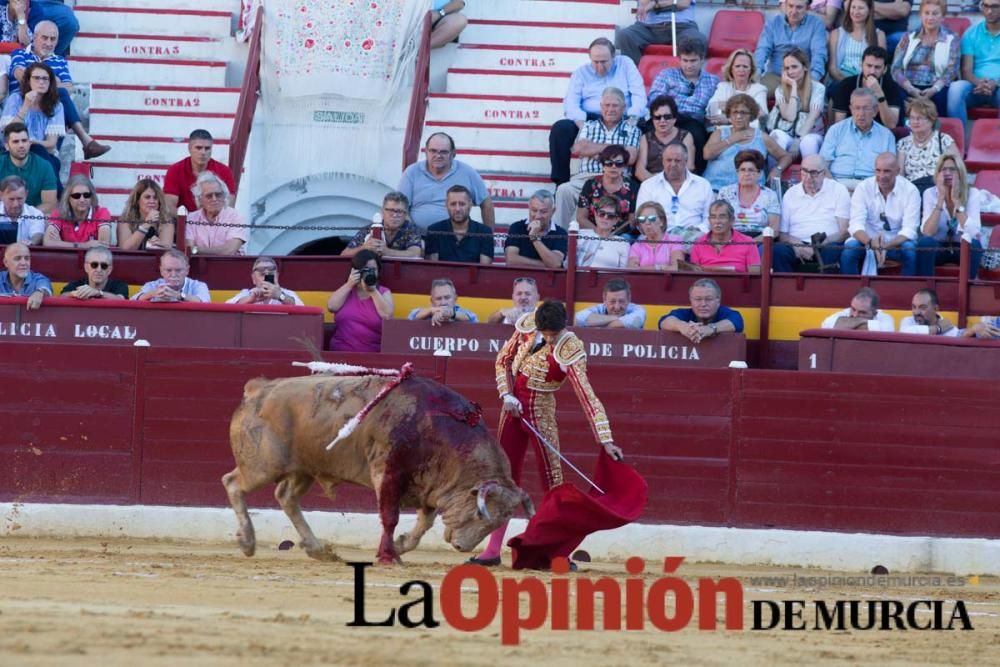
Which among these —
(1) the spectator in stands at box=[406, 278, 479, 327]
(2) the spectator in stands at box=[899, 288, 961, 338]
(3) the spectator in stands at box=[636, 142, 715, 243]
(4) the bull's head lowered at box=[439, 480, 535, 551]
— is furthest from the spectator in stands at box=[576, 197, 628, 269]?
(4) the bull's head lowered at box=[439, 480, 535, 551]

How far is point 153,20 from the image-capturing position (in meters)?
14.1

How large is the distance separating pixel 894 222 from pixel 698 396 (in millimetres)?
1795

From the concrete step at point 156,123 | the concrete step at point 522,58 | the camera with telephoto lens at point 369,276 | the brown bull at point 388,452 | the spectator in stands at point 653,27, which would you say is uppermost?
the spectator in stands at point 653,27

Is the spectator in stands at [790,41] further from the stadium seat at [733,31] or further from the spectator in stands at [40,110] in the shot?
the spectator in stands at [40,110]

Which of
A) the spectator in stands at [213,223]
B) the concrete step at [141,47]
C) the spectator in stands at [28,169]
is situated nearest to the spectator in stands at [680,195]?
the spectator in stands at [213,223]

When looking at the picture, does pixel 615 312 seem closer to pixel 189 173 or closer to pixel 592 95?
pixel 592 95

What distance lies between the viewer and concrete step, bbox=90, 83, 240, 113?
45.0 ft

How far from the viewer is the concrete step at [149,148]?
44.1ft

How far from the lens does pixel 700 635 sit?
6891 millimetres

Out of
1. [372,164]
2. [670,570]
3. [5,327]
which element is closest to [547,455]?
[670,570]

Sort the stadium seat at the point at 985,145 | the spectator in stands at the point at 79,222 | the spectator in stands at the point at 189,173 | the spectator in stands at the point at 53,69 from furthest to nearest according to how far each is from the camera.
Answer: the stadium seat at the point at 985,145, the spectator in stands at the point at 53,69, the spectator in stands at the point at 189,173, the spectator in stands at the point at 79,222

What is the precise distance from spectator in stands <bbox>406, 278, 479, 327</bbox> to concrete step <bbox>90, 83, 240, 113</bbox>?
3.36 m

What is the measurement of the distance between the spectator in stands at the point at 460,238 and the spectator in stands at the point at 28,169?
7.71ft

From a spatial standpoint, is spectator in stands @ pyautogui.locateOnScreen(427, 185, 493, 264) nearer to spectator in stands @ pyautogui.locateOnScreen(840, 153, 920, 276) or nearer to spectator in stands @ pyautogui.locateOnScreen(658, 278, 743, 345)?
spectator in stands @ pyautogui.locateOnScreen(658, 278, 743, 345)
